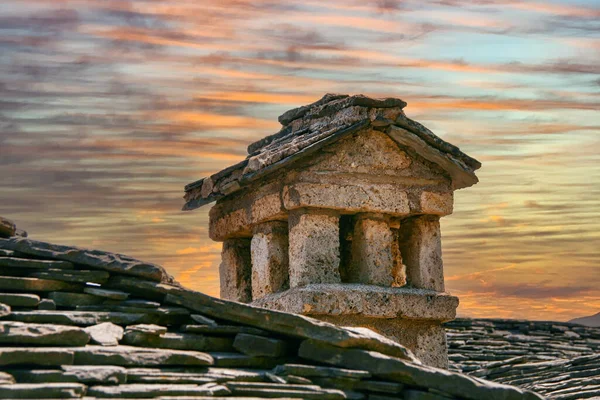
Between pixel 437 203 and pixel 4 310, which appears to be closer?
pixel 4 310

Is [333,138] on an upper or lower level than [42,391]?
upper

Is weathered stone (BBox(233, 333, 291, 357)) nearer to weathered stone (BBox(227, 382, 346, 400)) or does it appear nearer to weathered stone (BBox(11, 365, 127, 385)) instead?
weathered stone (BBox(227, 382, 346, 400))

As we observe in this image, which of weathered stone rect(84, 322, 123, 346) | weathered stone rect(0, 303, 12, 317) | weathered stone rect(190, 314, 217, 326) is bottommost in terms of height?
weathered stone rect(84, 322, 123, 346)

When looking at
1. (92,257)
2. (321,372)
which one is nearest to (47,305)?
(92,257)

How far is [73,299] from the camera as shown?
6773 millimetres

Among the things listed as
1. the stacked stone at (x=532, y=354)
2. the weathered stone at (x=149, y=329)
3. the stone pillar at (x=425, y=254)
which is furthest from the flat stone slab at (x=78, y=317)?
the stacked stone at (x=532, y=354)

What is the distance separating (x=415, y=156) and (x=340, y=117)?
0.82m

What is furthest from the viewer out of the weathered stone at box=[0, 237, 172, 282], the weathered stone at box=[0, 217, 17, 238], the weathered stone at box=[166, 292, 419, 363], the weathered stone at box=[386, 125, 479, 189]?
the weathered stone at box=[386, 125, 479, 189]

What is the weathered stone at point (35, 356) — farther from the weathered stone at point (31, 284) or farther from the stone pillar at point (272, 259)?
the stone pillar at point (272, 259)

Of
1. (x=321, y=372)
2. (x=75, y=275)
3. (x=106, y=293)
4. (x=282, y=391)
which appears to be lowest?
(x=282, y=391)

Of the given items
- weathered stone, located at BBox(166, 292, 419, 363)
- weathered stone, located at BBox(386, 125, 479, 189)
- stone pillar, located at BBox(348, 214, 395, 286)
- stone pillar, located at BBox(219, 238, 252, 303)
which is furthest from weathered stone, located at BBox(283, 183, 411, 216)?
weathered stone, located at BBox(166, 292, 419, 363)

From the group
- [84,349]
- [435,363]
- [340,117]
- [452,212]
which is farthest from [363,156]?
[84,349]

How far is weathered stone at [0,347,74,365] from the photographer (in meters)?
5.88

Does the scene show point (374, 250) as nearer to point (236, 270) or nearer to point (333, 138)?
point (333, 138)
